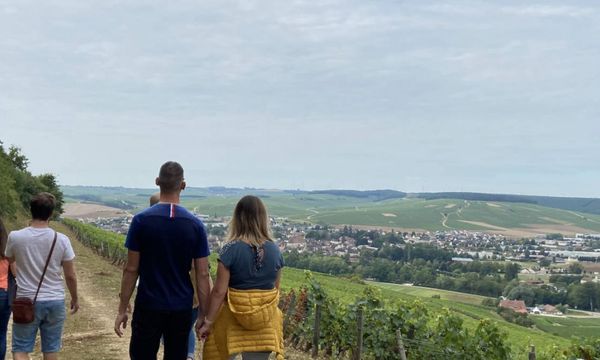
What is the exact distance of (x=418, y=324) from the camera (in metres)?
9.56

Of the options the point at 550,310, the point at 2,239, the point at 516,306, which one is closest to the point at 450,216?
the point at 550,310

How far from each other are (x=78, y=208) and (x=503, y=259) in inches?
3034

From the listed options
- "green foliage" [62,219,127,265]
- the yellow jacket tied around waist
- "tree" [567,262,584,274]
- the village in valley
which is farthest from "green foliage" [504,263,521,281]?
the yellow jacket tied around waist

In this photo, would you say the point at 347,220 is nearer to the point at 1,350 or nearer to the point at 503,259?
the point at 503,259

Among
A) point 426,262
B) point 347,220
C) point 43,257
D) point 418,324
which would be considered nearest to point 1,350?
point 43,257

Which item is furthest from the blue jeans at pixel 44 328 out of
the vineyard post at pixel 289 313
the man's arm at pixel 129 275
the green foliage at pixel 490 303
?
the green foliage at pixel 490 303

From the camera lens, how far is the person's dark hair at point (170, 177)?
459cm

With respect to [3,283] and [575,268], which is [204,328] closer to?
[3,283]

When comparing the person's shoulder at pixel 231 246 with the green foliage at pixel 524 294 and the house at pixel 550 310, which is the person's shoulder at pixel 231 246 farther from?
the green foliage at pixel 524 294

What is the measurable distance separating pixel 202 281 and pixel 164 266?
341 mm

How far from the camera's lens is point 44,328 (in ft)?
17.6

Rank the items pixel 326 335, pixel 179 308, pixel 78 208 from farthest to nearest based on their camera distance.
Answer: pixel 78 208 < pixel 326 335 < pixel 179 308

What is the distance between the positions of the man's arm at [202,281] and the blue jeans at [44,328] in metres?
1.52

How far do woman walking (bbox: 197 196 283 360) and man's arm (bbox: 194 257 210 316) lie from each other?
3.1 inches
